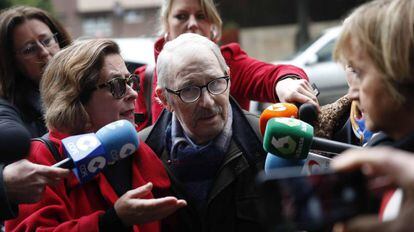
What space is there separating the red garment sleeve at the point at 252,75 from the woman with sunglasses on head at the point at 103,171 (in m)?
0.62

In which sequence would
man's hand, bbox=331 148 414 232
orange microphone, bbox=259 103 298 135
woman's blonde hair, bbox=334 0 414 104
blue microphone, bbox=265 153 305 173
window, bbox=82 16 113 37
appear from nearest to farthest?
1. man's hand, bbox=331 148 414 232
2. woman's blonde hair, bbox=334 0 414 104
3. blue microphone, bbox=265 153 305 173
4. orange microphone, bbox=259 103 298 135
5. window, bbox=82 16 113 37

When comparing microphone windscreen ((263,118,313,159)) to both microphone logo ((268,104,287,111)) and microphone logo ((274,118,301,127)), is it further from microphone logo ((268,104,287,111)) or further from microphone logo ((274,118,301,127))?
microphone logo ((268,104,287,111))

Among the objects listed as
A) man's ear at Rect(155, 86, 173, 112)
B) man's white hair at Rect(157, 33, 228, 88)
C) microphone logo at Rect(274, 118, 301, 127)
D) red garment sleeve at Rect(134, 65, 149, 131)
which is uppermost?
man's white hair at Rect(157, 33, 228, 88)

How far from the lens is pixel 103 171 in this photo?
2.27 meters

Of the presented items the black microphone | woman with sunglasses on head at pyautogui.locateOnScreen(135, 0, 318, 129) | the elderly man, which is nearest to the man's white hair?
the elderly man


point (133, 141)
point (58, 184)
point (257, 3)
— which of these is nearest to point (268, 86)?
point (133, 141)

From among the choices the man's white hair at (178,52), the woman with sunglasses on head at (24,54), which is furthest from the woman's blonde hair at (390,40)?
the woman with sunglasses on head at (24,54)

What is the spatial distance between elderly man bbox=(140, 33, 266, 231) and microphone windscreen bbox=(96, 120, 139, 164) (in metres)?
0.26

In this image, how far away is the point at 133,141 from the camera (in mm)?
2170

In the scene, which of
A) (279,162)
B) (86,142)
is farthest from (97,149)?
(279,162)

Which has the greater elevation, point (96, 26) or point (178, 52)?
point (178, 52)

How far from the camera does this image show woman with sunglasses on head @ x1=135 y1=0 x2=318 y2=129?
2.79 m

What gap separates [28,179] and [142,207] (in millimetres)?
378

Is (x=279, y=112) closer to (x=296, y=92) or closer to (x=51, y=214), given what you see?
(x=296, y=92)
